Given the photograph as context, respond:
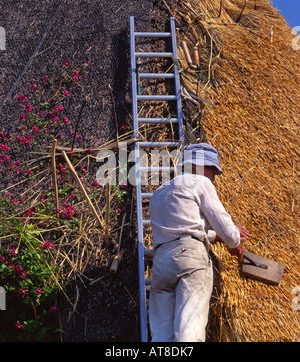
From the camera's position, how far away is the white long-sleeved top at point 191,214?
351 cm

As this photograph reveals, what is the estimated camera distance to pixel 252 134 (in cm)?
512

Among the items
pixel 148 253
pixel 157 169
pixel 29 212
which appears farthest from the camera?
pixel 157 169

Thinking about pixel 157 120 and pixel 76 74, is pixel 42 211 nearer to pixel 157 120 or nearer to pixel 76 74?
pixel 157 120

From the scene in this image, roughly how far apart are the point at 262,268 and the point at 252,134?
150 centimetres

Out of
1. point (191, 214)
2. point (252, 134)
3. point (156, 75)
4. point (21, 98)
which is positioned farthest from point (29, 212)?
point (252, 134)

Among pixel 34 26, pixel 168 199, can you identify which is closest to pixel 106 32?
pixel 34 26

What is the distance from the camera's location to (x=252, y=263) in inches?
165

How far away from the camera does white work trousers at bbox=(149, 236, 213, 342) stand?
3.19 metres

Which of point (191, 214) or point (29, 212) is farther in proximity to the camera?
point (29, 212)

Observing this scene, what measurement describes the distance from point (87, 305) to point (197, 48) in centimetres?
297

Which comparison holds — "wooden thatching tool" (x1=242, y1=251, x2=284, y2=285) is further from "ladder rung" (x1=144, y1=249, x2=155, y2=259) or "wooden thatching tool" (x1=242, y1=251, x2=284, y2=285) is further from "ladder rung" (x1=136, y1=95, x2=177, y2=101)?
"ladder rung" (x1=136, y1=95, x2=177, y2=101)

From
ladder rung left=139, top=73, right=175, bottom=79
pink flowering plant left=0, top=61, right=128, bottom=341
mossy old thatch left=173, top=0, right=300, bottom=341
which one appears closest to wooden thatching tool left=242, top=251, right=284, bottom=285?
mossy old thatch left=173, top=0, right=300, bottom=341

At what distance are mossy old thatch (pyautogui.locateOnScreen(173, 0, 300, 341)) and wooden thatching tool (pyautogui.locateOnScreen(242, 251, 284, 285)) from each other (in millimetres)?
65

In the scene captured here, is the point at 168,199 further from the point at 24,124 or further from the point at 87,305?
the point at 24,124
